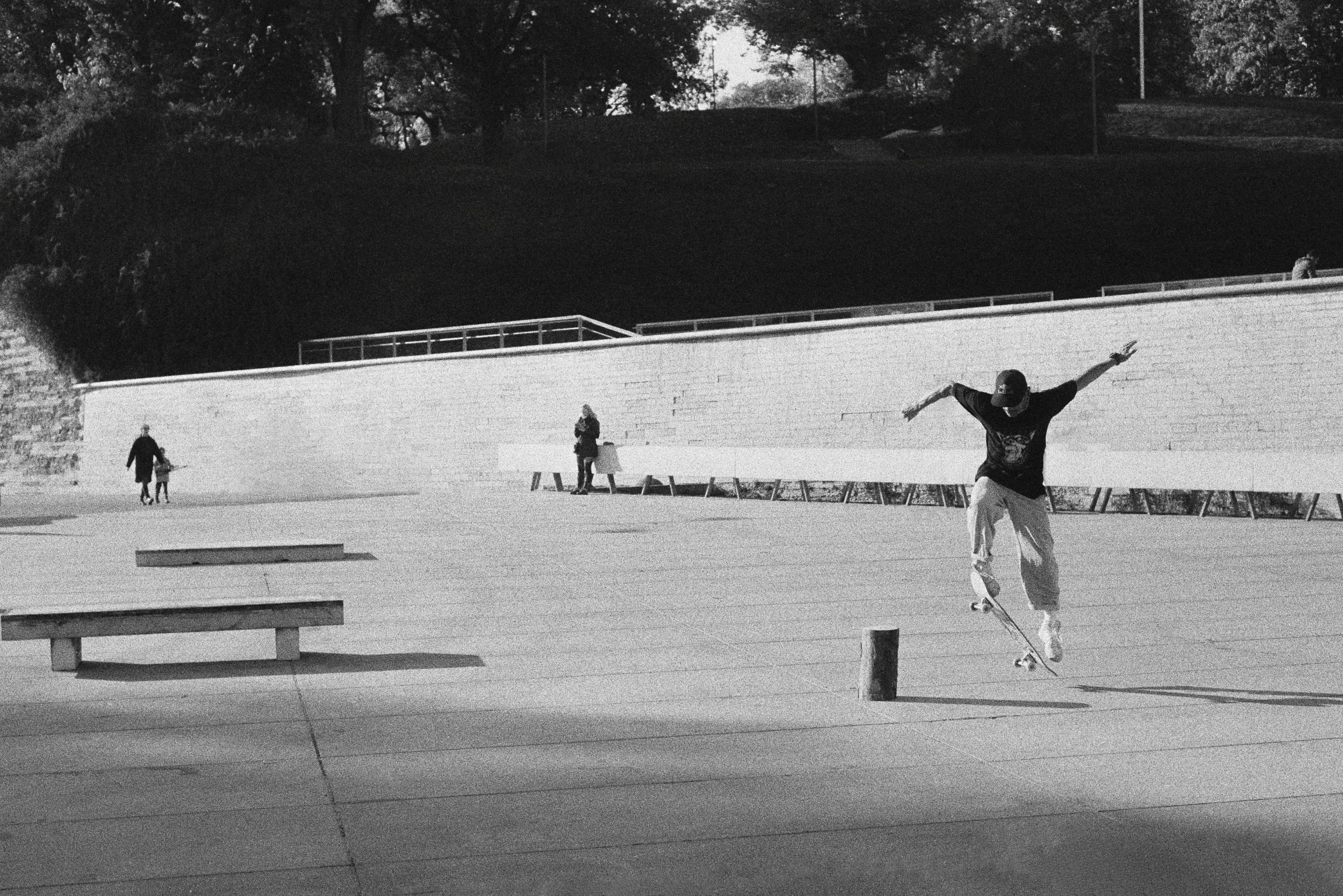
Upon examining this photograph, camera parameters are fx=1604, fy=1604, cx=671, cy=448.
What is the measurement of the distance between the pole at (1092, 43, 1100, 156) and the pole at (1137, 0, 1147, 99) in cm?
1447

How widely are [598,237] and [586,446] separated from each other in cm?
1850

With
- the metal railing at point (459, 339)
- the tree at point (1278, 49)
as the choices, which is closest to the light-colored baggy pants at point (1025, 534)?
the metal railing at point (459, 339)

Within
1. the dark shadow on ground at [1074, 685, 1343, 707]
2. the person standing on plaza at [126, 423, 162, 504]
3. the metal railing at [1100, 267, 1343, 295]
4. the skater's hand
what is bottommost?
the dark shadow on ground at [1074, 685, 1343, 707]

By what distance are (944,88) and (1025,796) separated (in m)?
66.8

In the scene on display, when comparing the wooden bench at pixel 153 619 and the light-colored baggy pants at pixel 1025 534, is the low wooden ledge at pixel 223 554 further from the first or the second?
the light-colored baggy pants at pixel 1025 534

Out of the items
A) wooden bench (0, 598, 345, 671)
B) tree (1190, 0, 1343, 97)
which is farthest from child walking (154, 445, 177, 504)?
tree (1190, 0, 1343, 97)

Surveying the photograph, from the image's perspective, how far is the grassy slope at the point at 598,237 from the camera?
40688 mm

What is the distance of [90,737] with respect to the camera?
7422 mm

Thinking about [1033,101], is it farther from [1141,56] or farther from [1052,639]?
[1052,639]

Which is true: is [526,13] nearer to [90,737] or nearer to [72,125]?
[72,125]

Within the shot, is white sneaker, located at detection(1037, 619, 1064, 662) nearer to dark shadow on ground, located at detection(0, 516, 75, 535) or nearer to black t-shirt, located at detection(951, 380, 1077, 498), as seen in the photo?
black t-shirt, located at detection(951, 380, 1077, 498)

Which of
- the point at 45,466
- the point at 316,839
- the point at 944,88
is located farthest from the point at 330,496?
the point at 944,88

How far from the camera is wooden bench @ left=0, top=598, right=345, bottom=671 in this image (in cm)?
884

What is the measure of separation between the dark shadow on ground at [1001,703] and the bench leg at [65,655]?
15.4ft
